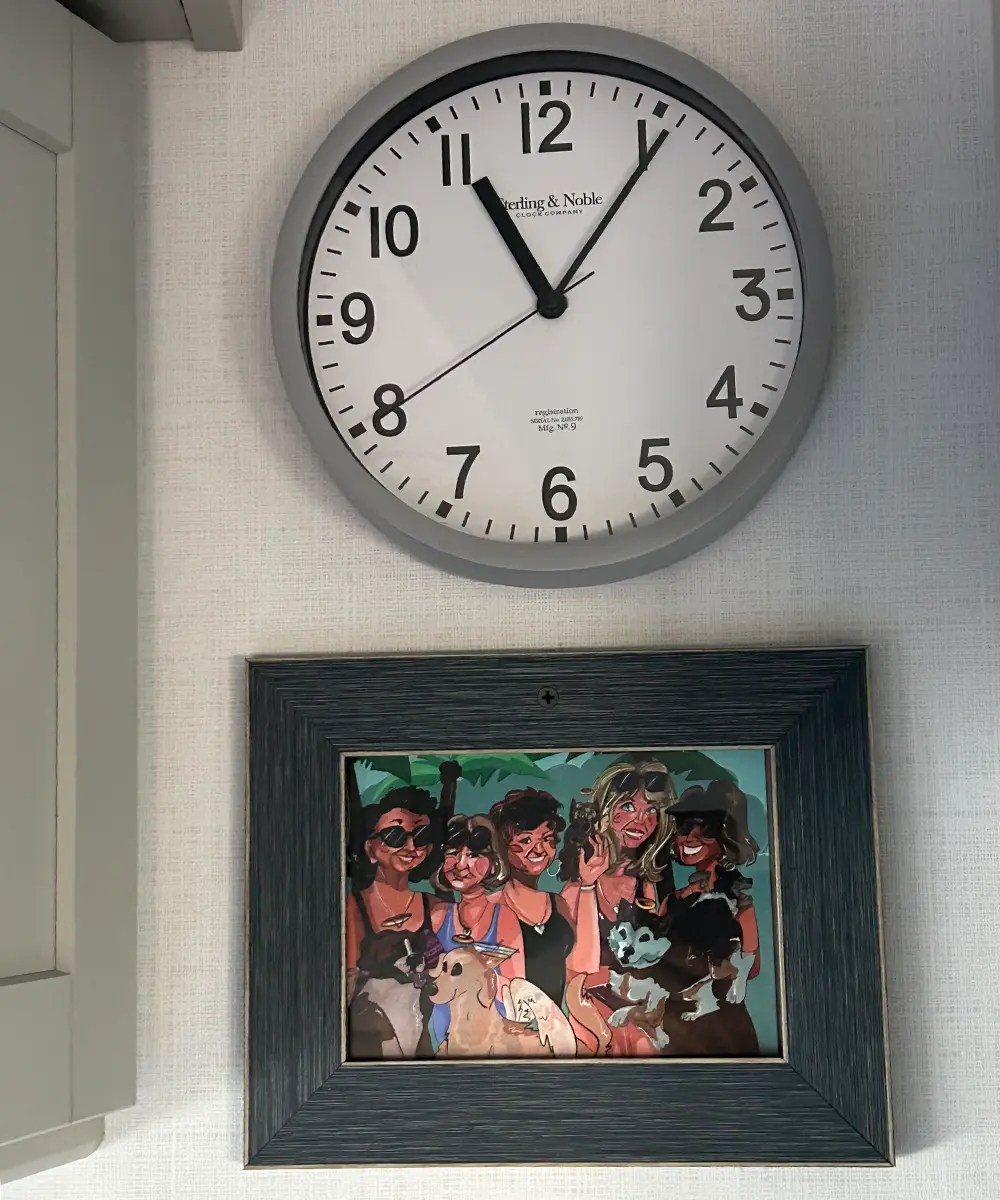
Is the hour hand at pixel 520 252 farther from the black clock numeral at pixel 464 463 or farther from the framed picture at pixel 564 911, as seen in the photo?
the framed picture at pixel 564 911

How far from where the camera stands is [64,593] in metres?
0.97

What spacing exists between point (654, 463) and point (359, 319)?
0.92ft

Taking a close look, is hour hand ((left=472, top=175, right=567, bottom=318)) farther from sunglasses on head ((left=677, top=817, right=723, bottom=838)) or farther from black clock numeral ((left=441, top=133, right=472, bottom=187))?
sunglasses on head ((left=677, top=817, right=723, bottom=838))

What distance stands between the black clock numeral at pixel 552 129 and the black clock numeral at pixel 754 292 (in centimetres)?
19

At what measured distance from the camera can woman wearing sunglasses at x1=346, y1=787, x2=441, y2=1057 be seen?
973 millimetres

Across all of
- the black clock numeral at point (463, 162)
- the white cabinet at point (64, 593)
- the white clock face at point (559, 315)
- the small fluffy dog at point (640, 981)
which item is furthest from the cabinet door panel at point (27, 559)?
the small fluffy dog at point (640, 981)

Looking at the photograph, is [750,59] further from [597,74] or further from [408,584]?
[408,584]

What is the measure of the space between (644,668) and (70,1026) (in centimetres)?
53

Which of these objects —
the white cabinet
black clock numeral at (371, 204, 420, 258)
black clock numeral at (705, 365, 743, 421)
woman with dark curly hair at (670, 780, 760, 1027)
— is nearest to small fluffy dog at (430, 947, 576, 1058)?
woman with dark curly hair at (670, 780, 760, 1027)

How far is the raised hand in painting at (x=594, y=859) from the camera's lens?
97cm

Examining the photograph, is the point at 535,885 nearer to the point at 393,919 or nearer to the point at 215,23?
the point at 393,919

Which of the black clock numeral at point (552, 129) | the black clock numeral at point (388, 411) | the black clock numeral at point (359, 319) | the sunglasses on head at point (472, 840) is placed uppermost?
the black clock numeral at point (552, 129)

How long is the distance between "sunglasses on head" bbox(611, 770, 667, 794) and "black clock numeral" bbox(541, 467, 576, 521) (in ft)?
0.71

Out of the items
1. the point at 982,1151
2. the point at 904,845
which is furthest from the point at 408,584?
the point at 982,1151
